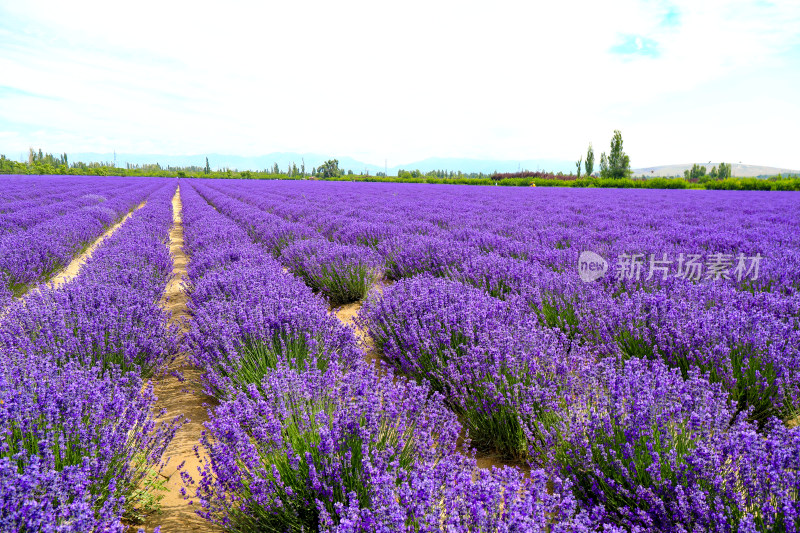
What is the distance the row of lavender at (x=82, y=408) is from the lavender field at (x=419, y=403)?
0.01 metres

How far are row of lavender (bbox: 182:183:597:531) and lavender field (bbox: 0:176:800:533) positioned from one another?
1 centimetres

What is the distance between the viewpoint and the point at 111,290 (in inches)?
125

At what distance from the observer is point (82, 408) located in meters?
1.72

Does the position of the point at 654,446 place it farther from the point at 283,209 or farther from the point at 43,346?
the point at 283,209

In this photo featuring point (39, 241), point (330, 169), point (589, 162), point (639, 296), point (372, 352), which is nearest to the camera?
point (639, 296)

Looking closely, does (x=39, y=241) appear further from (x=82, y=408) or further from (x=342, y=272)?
(x=82, y=408)

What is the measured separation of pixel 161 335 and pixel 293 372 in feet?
4.90

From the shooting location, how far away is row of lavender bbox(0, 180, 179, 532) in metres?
1.14

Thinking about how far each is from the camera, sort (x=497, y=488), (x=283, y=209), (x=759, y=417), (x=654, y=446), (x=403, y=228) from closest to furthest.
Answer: (x=497, y=488) < (x=654, y=446) < (x=759, y=417) < (x=403, y=228) < (x=283, y=209)

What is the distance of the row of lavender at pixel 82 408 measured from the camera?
1.14 metres

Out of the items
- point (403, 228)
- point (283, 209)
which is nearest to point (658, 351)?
point (403, 228)

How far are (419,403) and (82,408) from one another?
4.36ft

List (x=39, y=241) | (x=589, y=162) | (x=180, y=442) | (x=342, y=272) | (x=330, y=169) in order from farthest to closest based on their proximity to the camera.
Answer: (x=330, y=169) < (x=589, y=162) < (x=39, y=241) < (x=342, y=272) < (x=180, y=442)

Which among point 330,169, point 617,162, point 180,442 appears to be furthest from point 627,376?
point 330,169
